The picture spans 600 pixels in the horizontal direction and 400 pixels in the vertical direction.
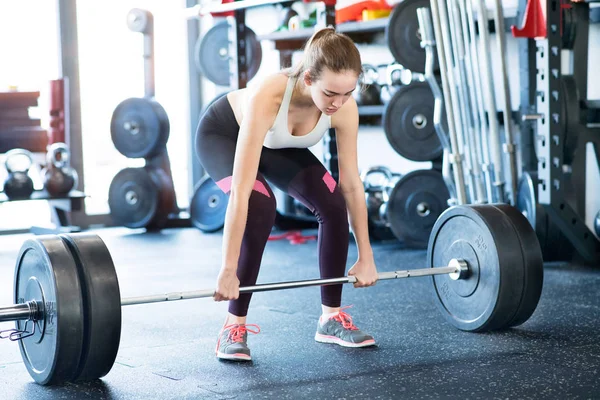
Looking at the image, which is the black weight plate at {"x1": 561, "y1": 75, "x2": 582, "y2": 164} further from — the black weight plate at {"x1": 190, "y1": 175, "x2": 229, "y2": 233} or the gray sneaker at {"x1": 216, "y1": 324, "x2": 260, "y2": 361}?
the black weight plate at {"x1": 190, "y1": 175, "x2": 229, "y2": 233}

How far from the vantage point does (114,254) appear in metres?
4.46

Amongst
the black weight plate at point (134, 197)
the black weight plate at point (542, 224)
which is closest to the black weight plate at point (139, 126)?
the black weight plate at point (134, 197)

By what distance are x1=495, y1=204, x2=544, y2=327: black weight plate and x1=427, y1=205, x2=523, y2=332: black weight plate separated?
2 centimetres

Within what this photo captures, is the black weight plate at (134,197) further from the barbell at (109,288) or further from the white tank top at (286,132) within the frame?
the white tank top at (286,132)

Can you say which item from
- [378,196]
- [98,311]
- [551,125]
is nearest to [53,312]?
[98,311]

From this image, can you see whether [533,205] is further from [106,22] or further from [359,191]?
[106,22]

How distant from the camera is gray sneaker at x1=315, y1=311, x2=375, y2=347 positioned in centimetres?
231

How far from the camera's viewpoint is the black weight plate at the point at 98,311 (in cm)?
187

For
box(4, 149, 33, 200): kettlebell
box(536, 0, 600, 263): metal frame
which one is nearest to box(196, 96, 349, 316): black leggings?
box(536, 0, 600, 263): metal frame

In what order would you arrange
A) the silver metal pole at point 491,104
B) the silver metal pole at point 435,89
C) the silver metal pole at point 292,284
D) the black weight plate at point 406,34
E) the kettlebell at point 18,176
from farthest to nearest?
the kettlebell at point 18,176, the black weight plate at point 406,34, the silver metal pole at point 435,89, the silver metal pole at point 491,104, the silver metal pole at point 292,284

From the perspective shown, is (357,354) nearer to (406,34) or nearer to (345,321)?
(345,321)

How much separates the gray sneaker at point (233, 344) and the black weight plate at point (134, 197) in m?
3.26

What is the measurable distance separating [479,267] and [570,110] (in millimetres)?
1341

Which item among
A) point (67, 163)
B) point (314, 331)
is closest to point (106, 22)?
point (67, 163)
